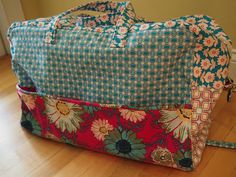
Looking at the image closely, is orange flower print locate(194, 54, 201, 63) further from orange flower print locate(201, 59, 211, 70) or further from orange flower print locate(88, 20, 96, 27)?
orange flower print locate(88, 20, 96, 27)

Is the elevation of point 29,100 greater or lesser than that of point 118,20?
lesser

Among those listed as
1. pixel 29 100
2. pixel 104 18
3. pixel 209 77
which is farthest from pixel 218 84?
pixel 29 100

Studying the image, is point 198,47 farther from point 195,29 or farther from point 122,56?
point 122,56

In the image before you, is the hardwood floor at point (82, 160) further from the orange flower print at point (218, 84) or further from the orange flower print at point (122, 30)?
the orange flower print at point (122, 30)

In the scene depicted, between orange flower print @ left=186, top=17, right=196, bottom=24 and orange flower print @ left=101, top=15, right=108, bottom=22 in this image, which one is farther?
orange flower print @ left=101, top=15, right=108, bottom=22

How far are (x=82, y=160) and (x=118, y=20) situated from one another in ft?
1.42

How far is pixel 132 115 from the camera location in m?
0.75

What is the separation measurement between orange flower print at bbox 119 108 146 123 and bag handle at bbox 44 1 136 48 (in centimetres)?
18

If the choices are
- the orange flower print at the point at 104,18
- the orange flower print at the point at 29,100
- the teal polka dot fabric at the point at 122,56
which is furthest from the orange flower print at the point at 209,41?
the orange flower print at the point at 29,100

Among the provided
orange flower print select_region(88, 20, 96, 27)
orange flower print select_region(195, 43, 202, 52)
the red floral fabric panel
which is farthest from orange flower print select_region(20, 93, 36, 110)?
orange flower print select_region(195, 43, 202, 52)

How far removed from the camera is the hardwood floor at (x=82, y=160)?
2.55ft

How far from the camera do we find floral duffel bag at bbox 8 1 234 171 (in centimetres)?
69

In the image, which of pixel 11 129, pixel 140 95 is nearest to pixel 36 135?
pixel 11 129

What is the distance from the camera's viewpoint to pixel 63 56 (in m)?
0.79
